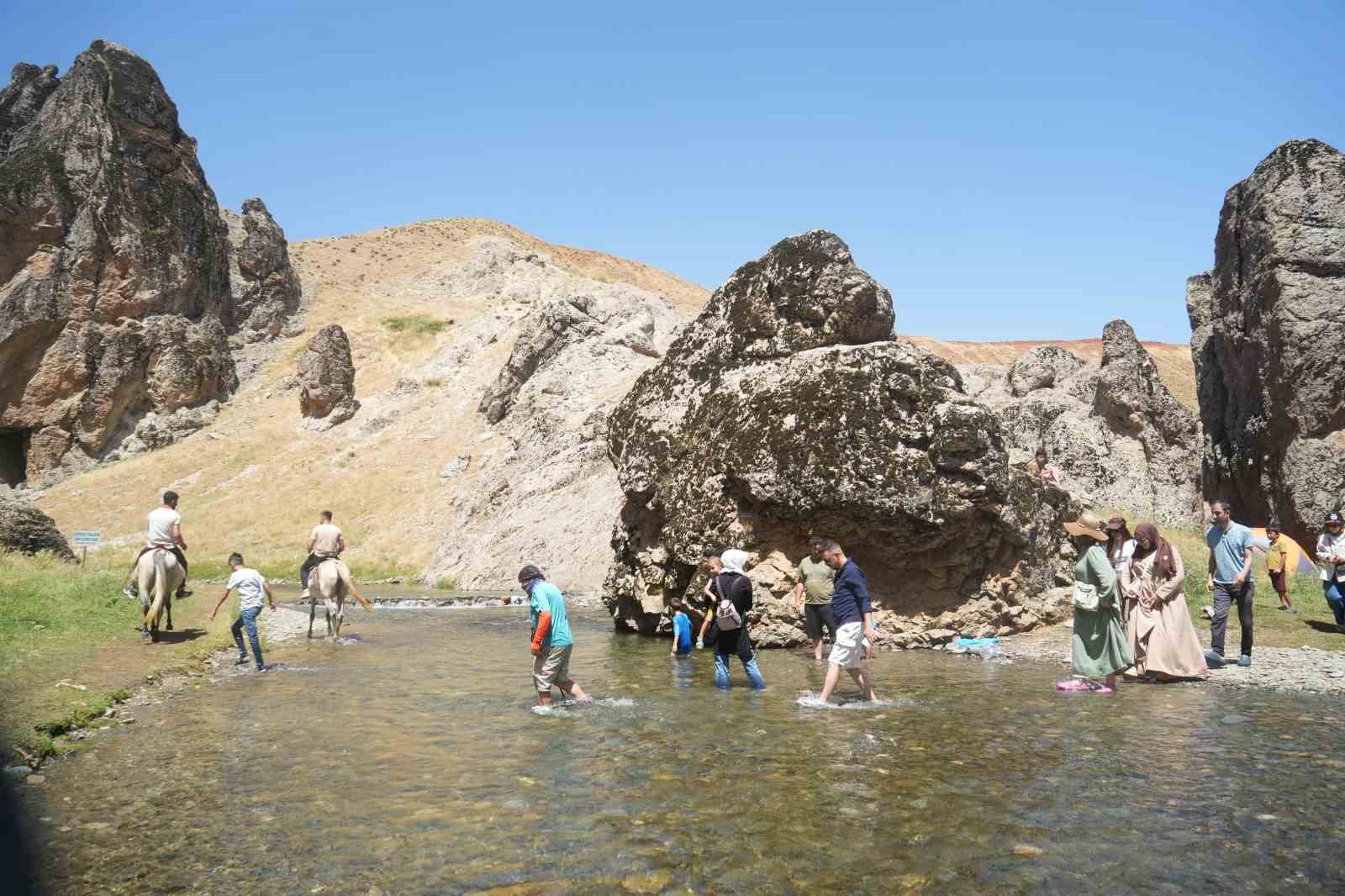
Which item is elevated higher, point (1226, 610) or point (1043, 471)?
point (1043, 471)

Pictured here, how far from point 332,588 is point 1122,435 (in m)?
30.1

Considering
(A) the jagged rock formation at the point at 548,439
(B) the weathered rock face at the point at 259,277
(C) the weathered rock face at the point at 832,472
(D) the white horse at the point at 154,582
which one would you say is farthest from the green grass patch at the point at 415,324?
(D) the white horse at the point at 154,582

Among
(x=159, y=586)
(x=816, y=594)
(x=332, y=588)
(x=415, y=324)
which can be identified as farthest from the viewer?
(x=415, y=324)

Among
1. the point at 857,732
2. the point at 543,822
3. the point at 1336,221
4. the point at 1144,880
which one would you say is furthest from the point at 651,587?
the point at 1336,221

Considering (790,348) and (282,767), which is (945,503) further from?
(282,767)

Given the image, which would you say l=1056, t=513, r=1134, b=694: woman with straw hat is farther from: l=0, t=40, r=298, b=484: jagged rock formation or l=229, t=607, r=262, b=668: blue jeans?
l=0, t=40, r=298, b=484: jagged rock formation

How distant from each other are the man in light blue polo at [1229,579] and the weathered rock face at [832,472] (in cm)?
377

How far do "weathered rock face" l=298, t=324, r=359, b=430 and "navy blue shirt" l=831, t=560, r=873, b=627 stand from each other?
Answer: 48913 mm

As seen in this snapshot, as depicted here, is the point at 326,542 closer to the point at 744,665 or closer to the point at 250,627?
the point at 250,627

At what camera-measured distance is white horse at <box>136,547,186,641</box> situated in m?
16.2

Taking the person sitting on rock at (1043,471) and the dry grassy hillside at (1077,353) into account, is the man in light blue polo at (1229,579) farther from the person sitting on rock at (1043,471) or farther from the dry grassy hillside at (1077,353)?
the dry grassy hillside at (1077,353)

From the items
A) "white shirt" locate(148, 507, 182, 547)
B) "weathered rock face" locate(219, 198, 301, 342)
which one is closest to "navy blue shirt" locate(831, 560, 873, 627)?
"white shirt" locate(148, 507, 182, 547)

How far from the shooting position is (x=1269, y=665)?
44.5 ft

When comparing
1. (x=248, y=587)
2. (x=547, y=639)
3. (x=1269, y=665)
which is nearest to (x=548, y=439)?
(x=248, y=587)
